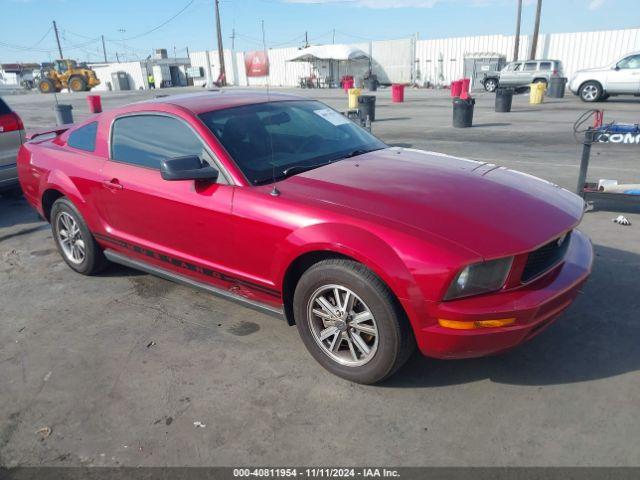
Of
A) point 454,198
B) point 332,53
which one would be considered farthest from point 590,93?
point 332,53

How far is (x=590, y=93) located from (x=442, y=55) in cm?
2037

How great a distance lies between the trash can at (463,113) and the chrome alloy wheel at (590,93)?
27.3 feet

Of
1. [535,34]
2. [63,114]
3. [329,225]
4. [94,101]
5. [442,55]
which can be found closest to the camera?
[329,225]

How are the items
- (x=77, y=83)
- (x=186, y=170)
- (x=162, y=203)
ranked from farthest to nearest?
1. (x=77, y=83)
2. (x=162, y=203)
3. (x=186, y=170)

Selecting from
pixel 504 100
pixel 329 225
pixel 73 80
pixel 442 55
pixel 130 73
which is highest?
pixel 442 55

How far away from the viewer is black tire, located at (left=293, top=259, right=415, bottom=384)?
256 centimetres

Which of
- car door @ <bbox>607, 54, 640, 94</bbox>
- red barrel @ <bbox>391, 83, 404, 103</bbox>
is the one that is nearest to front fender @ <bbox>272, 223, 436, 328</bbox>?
car door @ <bbox>607, 54, 640, 94</bbox>

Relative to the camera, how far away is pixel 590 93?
1894 cm

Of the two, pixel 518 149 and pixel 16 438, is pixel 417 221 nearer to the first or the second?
pixel 16 438

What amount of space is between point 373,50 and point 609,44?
712 inches

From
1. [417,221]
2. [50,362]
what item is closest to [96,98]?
[50,362]

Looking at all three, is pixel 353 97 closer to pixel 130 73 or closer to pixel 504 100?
pixel 504 100

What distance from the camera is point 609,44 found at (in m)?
30.7

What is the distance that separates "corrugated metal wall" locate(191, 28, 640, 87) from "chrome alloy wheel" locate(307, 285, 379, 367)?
35.1 metres
